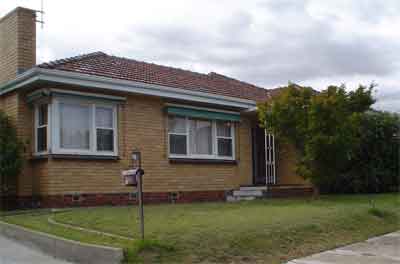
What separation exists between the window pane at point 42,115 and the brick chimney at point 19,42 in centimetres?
118

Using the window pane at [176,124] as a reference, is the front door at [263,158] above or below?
below

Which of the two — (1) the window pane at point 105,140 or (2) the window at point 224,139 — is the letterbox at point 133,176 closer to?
(1) the window pane at point 105,140

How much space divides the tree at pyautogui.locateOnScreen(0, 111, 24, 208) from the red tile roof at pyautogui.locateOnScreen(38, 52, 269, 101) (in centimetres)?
185

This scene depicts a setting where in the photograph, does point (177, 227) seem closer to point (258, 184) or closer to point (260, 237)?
point (260, 237)

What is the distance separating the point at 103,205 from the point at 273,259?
719 cm

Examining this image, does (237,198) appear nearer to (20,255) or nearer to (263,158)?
(263,158)

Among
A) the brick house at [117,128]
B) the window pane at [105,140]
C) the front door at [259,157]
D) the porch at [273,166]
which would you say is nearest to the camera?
the brick house at [117,128]

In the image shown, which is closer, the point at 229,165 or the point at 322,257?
the point at 322,257

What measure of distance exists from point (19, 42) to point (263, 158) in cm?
948

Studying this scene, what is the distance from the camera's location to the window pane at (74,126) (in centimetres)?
1327

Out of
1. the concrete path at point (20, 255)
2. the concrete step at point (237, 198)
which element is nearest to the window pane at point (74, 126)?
the concrete path at point (20, 255)

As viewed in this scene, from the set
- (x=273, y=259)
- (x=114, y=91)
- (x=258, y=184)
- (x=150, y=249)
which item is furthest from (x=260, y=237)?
(x=258, y=184)

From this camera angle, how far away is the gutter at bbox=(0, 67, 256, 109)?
1257 cm

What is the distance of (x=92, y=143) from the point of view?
44.9 feet
